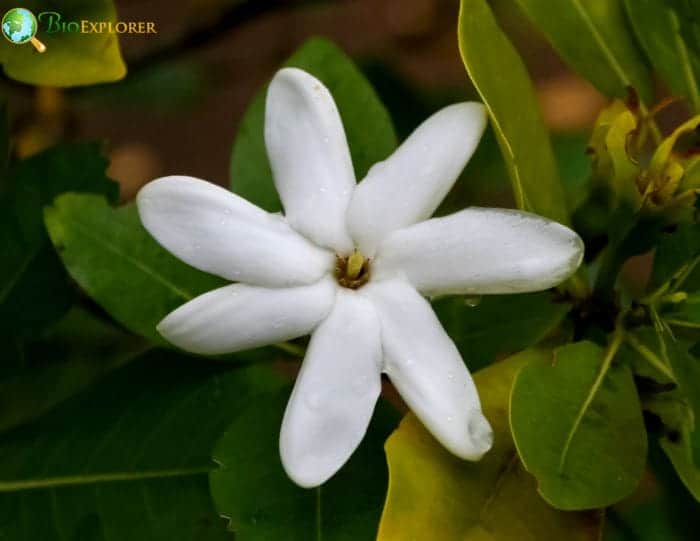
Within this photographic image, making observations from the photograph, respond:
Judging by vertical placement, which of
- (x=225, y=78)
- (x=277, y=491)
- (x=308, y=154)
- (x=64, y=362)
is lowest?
(x=225, y=78)

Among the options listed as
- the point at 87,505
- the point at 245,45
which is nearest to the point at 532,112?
the point at 87,505

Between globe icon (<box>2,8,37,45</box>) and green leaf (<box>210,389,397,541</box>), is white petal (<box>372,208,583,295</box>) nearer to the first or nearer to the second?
green leaf (<box>210,389,397,541</box>)

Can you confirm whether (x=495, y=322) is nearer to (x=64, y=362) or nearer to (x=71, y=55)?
(x=71, y=55)

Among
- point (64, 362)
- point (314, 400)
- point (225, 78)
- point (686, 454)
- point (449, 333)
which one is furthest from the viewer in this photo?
point (225, 78)

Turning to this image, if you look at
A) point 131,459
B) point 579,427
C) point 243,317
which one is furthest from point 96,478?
point 579,427

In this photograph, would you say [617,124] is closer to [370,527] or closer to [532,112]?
[532,112]

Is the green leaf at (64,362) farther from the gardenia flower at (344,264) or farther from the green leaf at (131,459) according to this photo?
the gardenia flower at (344,264)

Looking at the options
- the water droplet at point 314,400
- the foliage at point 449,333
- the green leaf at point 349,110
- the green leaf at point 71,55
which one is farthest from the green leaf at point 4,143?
the water droplet at point 314,400
